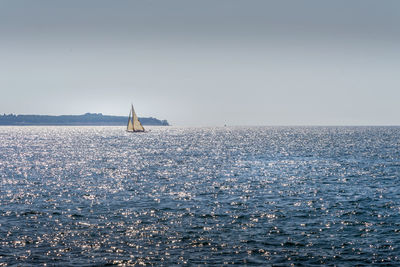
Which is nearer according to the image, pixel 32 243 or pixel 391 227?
pixel 32 243

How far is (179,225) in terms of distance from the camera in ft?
118

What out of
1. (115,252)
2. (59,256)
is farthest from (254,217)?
(59,256)

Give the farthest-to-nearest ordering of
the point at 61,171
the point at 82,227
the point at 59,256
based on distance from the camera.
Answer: the point at 61,171 → the point at 82,227 → the point at 59,256

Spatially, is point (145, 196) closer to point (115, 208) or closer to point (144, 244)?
point (115, 208)

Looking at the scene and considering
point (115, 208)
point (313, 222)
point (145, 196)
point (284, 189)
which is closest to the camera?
point (313, 222)

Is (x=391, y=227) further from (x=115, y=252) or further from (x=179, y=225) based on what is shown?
(x=115, y=252)

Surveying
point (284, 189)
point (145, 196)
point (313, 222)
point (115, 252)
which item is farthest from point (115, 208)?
point (284, 189)

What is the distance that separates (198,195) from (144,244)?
70.5ft

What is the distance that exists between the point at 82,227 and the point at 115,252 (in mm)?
7983

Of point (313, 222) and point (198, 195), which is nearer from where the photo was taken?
point (313, 222)

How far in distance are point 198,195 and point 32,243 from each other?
24589mm

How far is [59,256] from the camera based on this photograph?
27484 mm

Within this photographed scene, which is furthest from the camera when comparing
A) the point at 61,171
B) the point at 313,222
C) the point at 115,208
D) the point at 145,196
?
the point at 61,171

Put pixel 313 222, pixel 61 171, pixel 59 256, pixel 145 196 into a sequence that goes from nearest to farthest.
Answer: pixel 59 256, pixel 313 222, pixel 145 196, pixel 61 171
